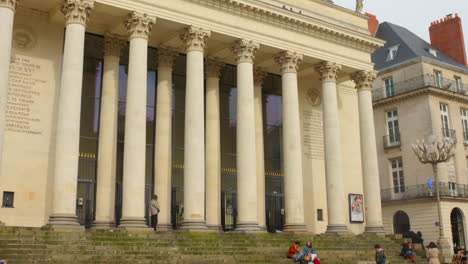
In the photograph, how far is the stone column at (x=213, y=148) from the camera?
24.0 metres

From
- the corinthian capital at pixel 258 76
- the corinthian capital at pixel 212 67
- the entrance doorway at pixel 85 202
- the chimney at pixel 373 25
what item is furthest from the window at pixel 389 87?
the entrance doorway at pixel 85 202

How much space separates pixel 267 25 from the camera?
25.0 metres

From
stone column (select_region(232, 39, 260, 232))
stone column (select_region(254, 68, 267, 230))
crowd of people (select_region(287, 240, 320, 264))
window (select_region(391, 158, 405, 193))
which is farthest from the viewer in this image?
window (select_region(391, 158, 405, 193))

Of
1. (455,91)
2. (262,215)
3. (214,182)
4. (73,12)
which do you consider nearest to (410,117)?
(455,91)

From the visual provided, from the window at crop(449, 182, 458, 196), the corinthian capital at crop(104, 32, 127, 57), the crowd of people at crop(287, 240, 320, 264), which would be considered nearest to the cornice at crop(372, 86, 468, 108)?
the window at crop(449, 182, 458, 196)

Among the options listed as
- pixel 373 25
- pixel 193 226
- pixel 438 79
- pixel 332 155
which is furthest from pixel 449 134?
pixel 193 226

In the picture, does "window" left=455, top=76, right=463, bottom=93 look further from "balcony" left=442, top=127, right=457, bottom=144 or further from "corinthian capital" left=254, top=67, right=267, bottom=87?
"corinthian capital" left=254, top=67, right=267, bottom=87

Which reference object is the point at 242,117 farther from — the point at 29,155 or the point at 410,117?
the point at 410,117

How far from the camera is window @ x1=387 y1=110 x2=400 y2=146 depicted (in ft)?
130

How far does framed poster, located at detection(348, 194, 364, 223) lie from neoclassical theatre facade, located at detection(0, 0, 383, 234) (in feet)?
0.31

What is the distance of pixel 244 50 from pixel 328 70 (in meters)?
5.34

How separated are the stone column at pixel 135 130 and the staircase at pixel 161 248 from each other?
1.02 m

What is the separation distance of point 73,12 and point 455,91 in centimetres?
2996

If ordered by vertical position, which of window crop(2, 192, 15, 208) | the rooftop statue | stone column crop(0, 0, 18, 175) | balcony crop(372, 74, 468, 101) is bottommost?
window crop(2, 192, 15, 208)
